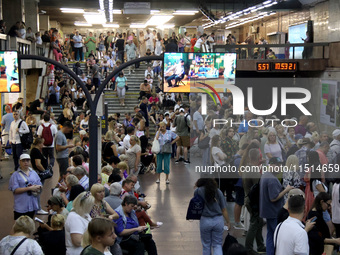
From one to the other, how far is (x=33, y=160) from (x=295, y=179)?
585 centimetres

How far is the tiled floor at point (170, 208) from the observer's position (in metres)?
11.3

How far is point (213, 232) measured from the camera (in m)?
9.23

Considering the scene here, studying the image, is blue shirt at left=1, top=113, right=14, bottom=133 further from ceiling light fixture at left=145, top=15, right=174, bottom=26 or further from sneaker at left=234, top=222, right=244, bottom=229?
ceiling light fixture at left=145, top=15, right=174, bottom=26

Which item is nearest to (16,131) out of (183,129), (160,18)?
(183,129)

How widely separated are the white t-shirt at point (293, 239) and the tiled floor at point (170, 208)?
4113mm

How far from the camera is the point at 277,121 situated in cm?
1816

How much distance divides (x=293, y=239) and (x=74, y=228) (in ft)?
8.95

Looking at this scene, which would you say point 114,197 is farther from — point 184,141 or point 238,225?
point 184,141

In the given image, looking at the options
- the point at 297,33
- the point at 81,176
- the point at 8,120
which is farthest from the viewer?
the point at 297,33

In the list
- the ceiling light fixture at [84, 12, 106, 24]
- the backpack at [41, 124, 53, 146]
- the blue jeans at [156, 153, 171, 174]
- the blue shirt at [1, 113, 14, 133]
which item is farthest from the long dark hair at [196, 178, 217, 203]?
the ceiling light fixture at [84, 12, 106, 24]

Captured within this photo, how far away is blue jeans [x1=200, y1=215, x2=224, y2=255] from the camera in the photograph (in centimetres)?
916

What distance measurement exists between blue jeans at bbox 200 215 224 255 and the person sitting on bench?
3.50 meters

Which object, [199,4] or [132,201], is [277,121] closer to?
[132,201]

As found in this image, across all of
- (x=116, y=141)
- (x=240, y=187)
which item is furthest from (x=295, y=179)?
(x=116, y=141)
